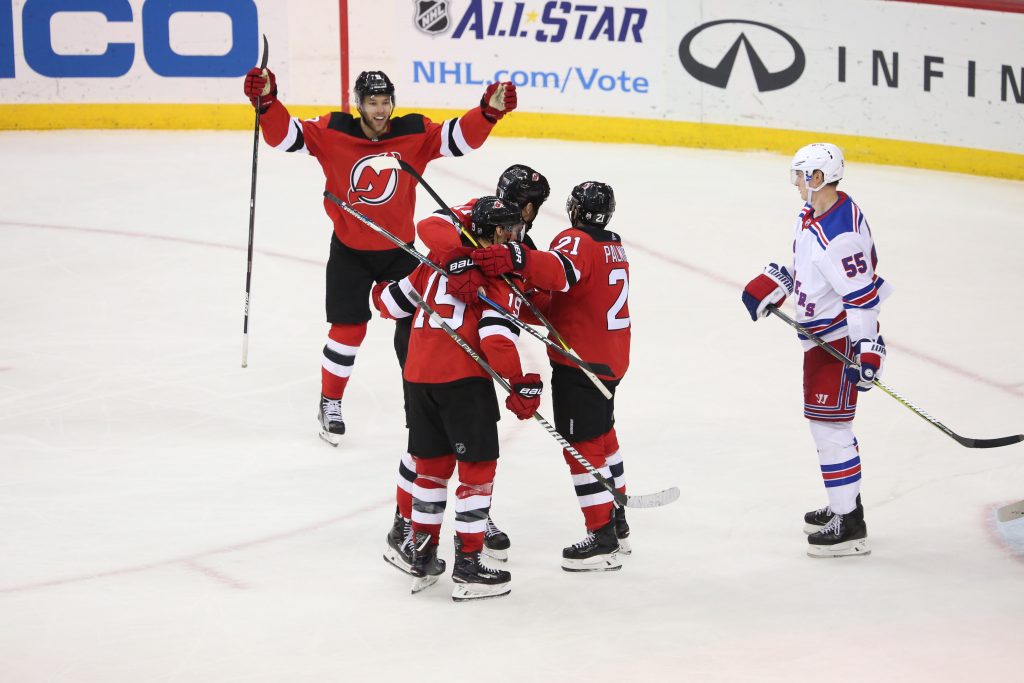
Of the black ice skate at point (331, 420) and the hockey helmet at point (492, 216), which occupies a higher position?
the hockey helmet at point (492, 216)

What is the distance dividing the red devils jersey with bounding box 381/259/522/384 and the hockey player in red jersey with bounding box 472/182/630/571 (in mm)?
293

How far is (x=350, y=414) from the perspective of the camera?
5.74 metres

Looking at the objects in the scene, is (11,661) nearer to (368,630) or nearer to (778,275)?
(368,630)

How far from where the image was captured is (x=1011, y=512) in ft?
13.9

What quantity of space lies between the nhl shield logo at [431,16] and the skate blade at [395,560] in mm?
6498

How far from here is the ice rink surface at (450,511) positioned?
3.59 metres

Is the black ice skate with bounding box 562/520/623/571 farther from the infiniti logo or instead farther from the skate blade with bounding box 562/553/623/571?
the infiniti logo

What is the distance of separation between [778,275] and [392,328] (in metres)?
2.86

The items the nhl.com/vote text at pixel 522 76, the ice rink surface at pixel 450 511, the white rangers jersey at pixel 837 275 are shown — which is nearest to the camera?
the ice rink surface at pixel 450 511

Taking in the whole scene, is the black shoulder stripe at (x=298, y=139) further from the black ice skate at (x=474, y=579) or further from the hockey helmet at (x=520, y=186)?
the black ice skate at (x=474, y=579)

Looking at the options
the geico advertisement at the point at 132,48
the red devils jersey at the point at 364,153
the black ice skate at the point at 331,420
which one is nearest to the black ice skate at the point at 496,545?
the black ice skate at the point at 331,420

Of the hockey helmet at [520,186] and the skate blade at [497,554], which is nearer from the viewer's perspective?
the hockey helmet at [520,186]

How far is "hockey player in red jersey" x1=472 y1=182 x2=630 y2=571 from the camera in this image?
412cm

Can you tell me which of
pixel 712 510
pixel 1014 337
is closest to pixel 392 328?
pixel 712 510
